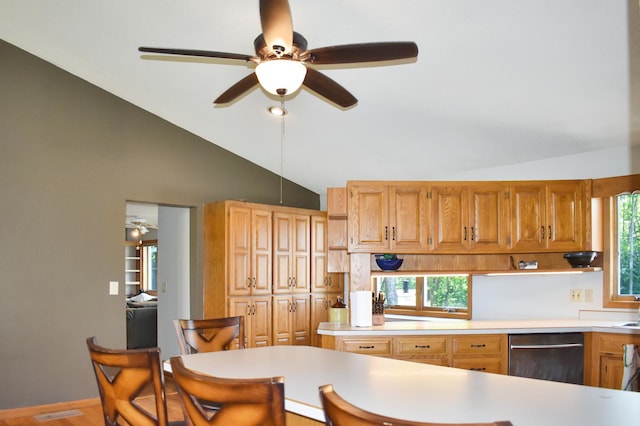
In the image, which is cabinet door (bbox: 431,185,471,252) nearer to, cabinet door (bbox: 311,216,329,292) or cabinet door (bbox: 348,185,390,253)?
cabinet door (bbox: 348,185,390,253)

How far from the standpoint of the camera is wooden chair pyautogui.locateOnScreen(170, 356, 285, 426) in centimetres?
132

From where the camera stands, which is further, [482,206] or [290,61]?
[482,206]

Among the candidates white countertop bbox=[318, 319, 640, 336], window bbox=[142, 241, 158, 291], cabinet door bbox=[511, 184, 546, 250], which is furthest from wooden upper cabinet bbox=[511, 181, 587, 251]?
window bbox=[142, 241, 158, 291]

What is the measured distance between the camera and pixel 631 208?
476 centimetres

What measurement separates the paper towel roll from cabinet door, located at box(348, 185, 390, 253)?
41 cm

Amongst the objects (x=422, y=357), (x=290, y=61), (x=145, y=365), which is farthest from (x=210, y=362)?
(x=422, y=357)

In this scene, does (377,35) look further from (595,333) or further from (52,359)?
(52,359)

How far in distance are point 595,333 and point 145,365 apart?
3.74 metres

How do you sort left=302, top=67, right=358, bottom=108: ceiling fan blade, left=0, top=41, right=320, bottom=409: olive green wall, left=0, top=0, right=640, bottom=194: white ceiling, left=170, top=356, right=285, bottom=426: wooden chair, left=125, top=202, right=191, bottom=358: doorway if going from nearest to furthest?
left=170, top=356, right=285, bottom=426: wooden chair, left=302, top=67, right=358, bottom=108: ceiling fan blade, left=0, top=0, right=640, bottom=194: white ceiling, left=0, top=41, right=320, bottom=409: olive green wall, left=125, top=202, right=191, bottom=358: doorway

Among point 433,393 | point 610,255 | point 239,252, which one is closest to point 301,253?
point 239,252

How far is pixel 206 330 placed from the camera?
3.08 m

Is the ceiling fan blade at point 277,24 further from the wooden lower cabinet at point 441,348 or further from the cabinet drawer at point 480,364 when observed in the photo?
the cabinet drawer at point 480,364

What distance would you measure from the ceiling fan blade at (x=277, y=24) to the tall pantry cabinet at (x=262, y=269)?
11.0 feet

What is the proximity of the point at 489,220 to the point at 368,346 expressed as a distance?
5.07 ft
